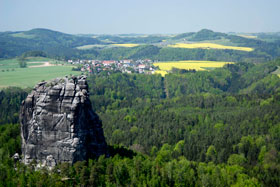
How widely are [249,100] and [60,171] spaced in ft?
356

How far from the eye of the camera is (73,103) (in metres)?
58.2

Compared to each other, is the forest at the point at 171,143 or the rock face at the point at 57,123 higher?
the rock face at the point at 57,123

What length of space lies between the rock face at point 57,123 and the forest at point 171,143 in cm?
209

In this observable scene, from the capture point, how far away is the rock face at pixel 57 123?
5862cm

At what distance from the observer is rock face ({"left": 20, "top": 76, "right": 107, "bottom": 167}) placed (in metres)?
58.6

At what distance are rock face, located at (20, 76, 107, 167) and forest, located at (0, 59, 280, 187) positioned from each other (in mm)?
2094

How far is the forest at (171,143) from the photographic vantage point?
60219mm

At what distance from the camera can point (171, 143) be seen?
105375 millimetres

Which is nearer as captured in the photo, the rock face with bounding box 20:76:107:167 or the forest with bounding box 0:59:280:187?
the rock face with bounding box 20:76:107:167

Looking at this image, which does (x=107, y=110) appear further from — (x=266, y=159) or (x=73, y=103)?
(x=73, y=103)

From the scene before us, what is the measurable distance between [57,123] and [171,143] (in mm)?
53230

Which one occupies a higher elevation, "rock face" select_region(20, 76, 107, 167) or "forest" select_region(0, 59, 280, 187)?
"rock face" select_region(20, 76, 107, 167)

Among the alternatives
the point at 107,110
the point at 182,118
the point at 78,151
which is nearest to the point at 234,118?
the point at 182,118

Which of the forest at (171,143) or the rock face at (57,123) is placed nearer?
the rock face at (57,123)
